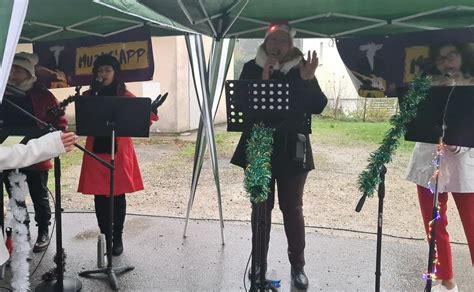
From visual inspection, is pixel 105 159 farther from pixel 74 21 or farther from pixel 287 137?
pixel 287 137

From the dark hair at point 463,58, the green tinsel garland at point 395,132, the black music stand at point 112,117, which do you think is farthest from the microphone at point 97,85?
the dark hair at point 463,58

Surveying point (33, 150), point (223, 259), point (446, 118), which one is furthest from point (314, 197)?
point (33, 150)

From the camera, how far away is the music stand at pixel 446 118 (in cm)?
276

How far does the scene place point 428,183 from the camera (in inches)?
127

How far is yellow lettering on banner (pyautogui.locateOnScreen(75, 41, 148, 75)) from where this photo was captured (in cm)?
444

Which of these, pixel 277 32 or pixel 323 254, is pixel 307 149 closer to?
pixel 277 32

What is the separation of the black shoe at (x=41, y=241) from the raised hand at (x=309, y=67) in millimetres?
2852

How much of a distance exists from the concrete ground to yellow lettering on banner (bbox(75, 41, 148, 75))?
1.71 metres

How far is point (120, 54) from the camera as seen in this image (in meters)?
4.48

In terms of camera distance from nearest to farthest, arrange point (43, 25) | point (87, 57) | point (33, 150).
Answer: point (33, 150) → point (43, 25) → point (87, 57)

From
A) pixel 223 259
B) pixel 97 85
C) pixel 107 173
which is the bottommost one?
pixel 223 259

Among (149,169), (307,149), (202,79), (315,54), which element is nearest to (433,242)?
(307,149)

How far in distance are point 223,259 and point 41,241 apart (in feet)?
5.61

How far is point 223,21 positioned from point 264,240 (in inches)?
67.2
